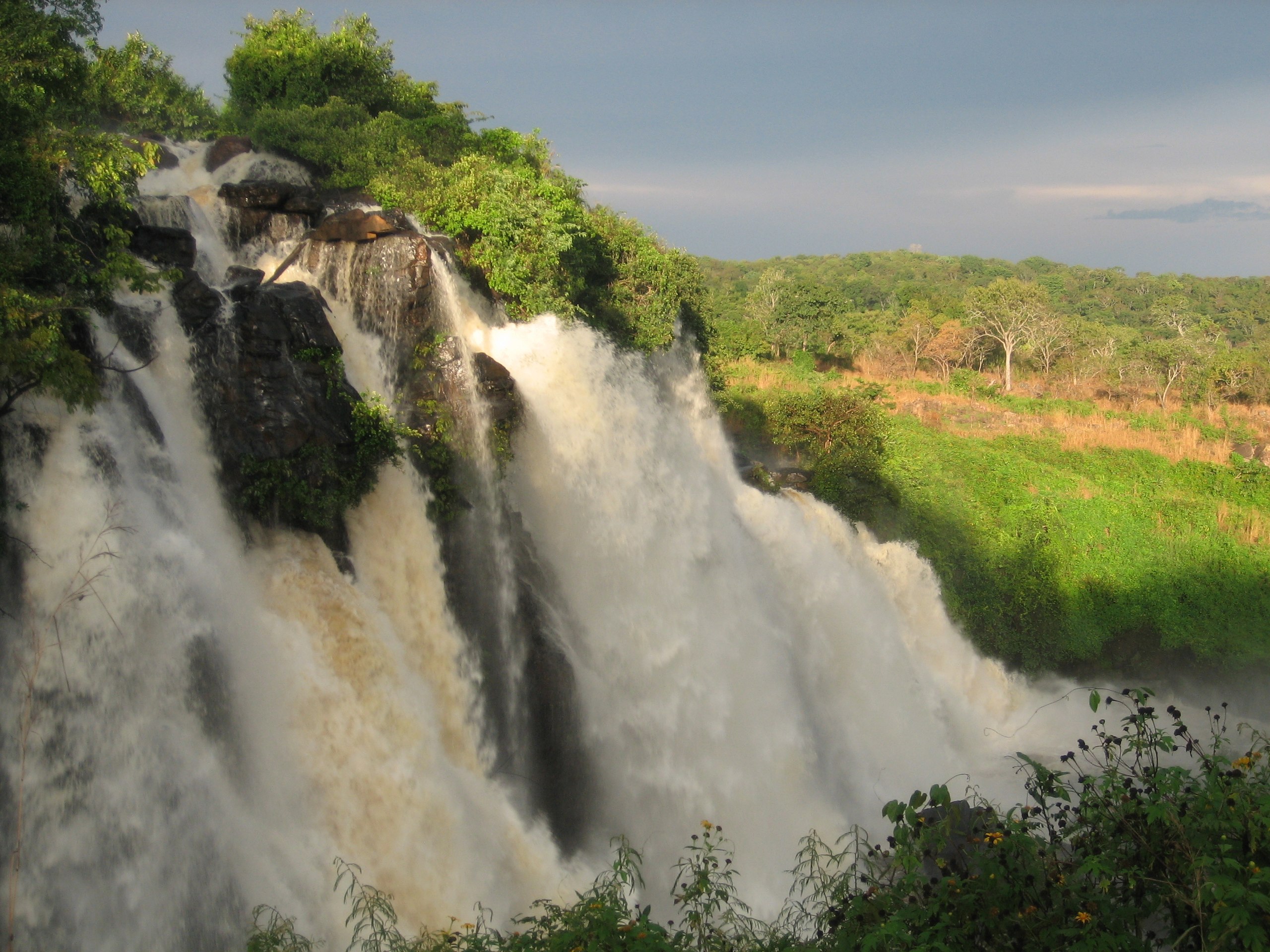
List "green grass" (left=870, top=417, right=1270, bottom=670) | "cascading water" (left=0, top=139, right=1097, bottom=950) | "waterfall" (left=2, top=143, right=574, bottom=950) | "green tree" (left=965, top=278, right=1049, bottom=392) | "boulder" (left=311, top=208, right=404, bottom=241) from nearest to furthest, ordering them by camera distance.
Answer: "waterfall" (left=2, top=143, right=574, bottom=950) → "cascading water" (left=0, top=139, right=1097, bottom=950) → "boulder" (left=311, top=208, right=404, bottom=241) → "green grass" (left=870, top=417, right=1270, bottom=670) → "green tree" (left=965, top=278, right=1049, bottom=392)

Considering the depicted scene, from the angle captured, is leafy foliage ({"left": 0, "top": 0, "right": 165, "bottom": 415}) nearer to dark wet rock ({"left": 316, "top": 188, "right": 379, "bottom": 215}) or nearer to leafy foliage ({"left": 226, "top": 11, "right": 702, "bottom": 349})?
dark wet rock ({"left": 316, "top": 188, "right": 379, "bottom": 215})

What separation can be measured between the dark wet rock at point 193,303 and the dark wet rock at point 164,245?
0.81 m

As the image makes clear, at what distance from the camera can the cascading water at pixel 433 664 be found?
764cm

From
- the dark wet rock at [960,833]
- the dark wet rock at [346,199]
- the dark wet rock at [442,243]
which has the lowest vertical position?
the dark wet rock at [960,833]

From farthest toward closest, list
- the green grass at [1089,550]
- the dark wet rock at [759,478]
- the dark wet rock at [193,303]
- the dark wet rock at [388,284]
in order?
the green grass at [1089,550]
the dark wet rock at [759,478]
the dark wet rock at [388,284]
the dark wet rock at [193,303]

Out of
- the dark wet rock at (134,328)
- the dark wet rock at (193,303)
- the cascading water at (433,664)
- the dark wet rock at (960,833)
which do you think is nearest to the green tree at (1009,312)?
the cascading water at (433,664)

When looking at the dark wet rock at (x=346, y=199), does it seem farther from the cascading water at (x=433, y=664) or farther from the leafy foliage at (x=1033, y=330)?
the leafy foliage at (x=1033, y=330)

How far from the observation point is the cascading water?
25.1 ft

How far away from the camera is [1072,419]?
31.8 m

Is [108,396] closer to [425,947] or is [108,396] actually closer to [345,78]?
[425,947]

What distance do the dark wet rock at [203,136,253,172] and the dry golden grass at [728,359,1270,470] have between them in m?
18.0

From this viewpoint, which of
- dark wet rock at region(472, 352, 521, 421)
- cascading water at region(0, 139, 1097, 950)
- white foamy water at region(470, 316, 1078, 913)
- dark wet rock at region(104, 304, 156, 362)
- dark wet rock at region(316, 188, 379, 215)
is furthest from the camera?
dark wet rock at region(316, 188, 379, 215)

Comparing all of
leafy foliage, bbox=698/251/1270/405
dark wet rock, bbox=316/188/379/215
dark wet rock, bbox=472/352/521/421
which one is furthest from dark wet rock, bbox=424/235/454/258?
leafy foliage, bbox=698/251/1270/405

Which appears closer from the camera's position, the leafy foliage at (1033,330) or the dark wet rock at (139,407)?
the dark wet rock at (139,407)
